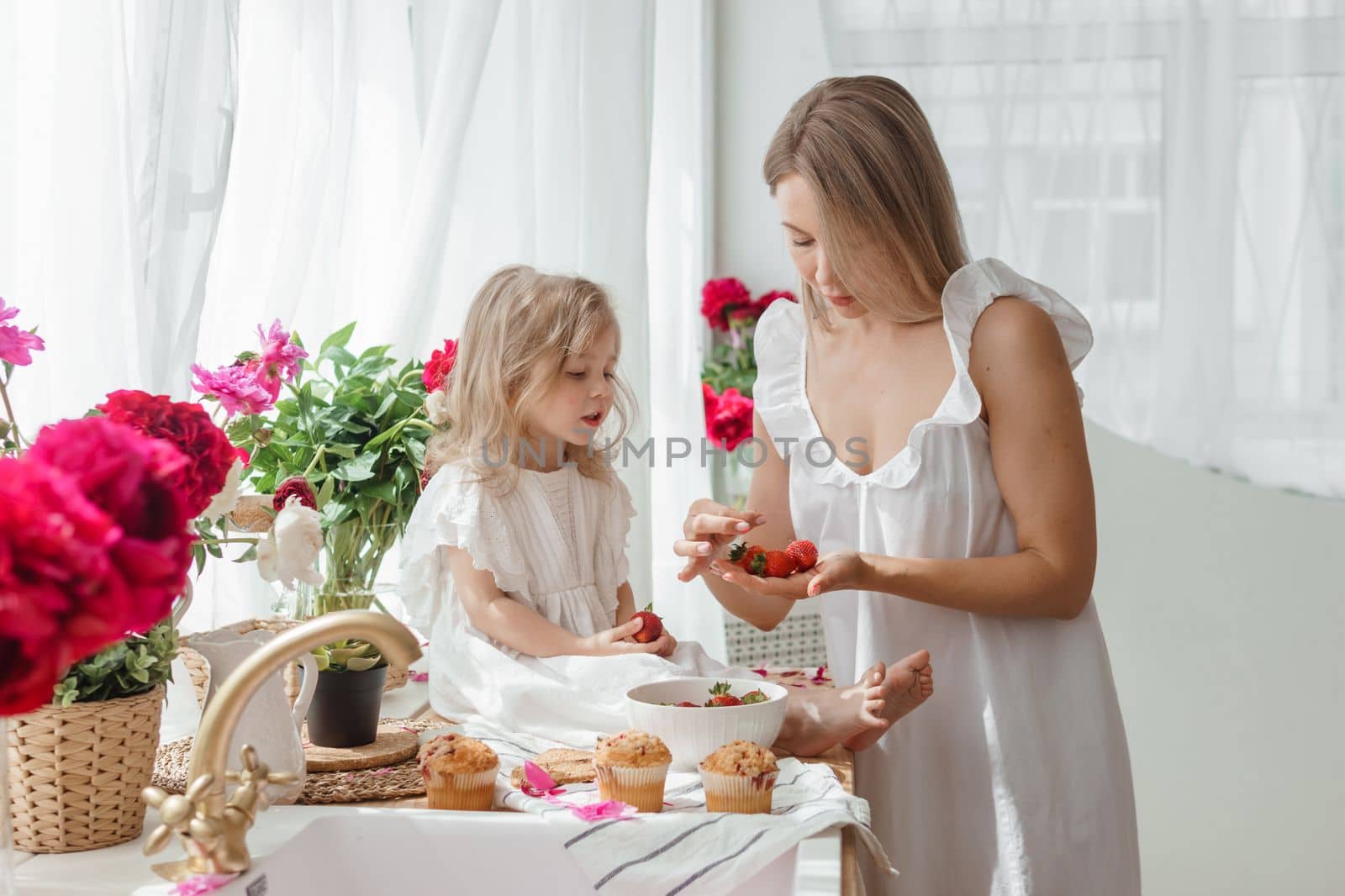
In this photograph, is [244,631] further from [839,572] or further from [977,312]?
[977,312]

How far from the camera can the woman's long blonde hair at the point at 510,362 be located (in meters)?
1.49

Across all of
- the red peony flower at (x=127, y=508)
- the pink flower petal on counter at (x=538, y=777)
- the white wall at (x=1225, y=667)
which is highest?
the red peony flower at (x=127, y=508)

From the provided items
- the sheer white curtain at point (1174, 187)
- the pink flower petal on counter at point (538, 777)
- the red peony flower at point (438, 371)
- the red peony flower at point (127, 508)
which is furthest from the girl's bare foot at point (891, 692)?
the sheer white curtain at point (1174, 187)

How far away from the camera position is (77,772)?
0.92 m

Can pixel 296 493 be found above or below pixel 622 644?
above

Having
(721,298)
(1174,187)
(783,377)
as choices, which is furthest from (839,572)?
(1174,187)

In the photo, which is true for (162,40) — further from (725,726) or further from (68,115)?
(725,726)

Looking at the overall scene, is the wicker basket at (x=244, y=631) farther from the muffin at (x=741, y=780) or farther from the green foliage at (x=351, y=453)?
the muffin at (x=741, y=780)

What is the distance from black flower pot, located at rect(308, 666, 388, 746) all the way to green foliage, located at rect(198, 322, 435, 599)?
0.59 feet

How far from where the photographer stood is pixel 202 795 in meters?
0.79

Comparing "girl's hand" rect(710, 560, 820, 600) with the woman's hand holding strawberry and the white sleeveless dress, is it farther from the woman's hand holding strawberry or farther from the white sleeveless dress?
the white sleeveless dress

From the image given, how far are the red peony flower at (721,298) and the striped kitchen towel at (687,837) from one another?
7.81ft

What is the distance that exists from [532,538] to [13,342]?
710mm

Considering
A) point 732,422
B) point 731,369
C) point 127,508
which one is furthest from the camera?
point 731,369
